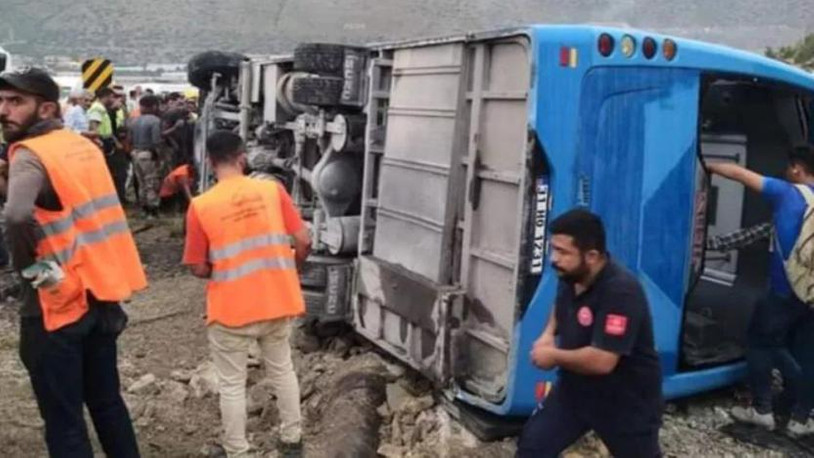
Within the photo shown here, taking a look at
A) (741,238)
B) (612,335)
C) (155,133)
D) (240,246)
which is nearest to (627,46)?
(741,238)

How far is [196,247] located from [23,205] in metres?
0.96

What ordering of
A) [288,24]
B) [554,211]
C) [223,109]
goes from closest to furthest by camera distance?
[554,211], [223,109], [288,24]

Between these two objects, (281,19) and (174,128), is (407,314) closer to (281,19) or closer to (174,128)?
(174,128)

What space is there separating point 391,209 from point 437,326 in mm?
838

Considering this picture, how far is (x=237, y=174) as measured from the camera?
168 inches

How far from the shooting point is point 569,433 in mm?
3502

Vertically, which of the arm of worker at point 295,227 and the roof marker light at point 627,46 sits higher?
the roof marker light at point 627,46

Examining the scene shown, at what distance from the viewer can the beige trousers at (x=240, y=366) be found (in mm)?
→ 4242

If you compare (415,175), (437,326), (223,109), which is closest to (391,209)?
(415,175)

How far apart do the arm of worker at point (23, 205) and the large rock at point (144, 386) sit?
209 cm

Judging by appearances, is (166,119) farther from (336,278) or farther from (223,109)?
(336,278)

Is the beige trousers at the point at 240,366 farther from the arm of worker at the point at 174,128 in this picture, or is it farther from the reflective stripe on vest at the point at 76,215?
the arm of worker at the point at 174,128

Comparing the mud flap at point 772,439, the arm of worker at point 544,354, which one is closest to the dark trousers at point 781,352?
the mud flap at point 772,439

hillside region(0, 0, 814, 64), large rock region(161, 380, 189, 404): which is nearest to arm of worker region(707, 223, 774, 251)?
large rock region(161, 380, 189, 404)
